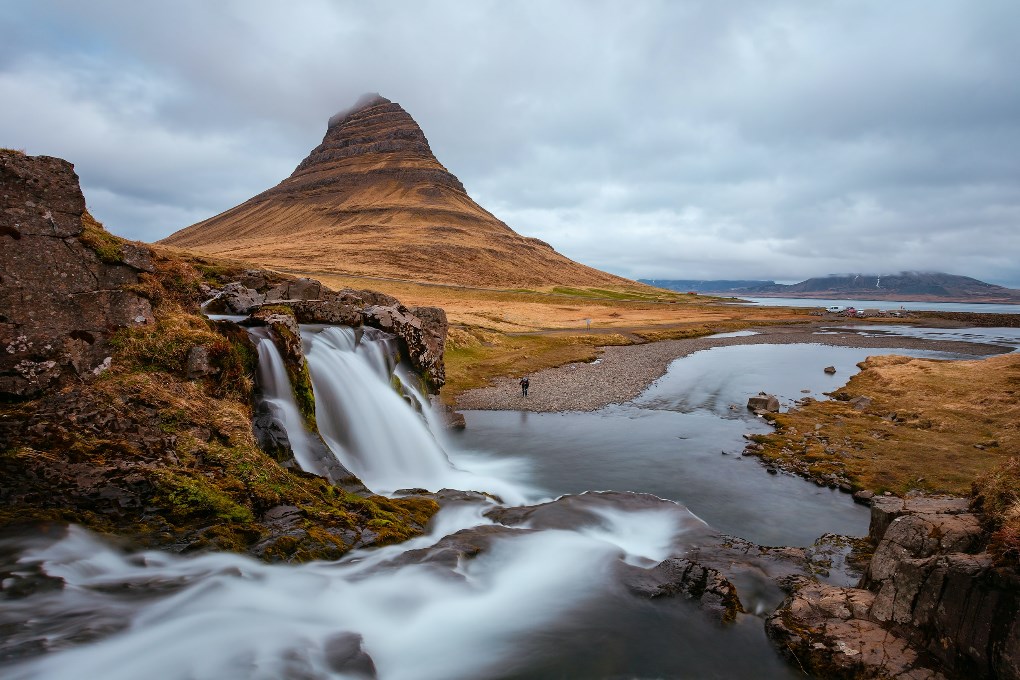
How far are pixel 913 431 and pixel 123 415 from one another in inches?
1343

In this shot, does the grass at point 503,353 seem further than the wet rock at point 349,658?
Yes

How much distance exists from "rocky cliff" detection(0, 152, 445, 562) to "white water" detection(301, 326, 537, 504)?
489 cm

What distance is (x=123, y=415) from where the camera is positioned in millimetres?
10727

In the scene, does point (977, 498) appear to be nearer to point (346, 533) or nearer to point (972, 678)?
point (972, 678)

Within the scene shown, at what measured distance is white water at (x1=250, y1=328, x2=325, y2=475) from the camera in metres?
14.8

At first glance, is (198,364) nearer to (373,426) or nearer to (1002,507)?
(373,426)

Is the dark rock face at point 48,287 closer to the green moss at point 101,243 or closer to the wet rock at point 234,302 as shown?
the green moss at point 101,243

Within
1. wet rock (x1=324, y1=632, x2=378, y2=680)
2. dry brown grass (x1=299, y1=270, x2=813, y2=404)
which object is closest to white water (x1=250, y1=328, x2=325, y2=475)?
wet rock (x1=324, y1=632, x2=378, y2=680)

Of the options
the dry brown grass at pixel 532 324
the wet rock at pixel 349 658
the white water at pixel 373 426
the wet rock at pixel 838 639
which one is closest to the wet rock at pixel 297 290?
the white water at pixel 373 426

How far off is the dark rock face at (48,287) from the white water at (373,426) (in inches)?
304

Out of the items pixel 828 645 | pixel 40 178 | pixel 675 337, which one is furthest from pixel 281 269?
pixel 828 645

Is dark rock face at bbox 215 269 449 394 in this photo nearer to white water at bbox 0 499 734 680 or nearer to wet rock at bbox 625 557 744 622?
white water at bbox 0 499 734 680

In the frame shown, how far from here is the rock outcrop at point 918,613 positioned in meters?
7.87

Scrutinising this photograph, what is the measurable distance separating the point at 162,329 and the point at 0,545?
6.15m
